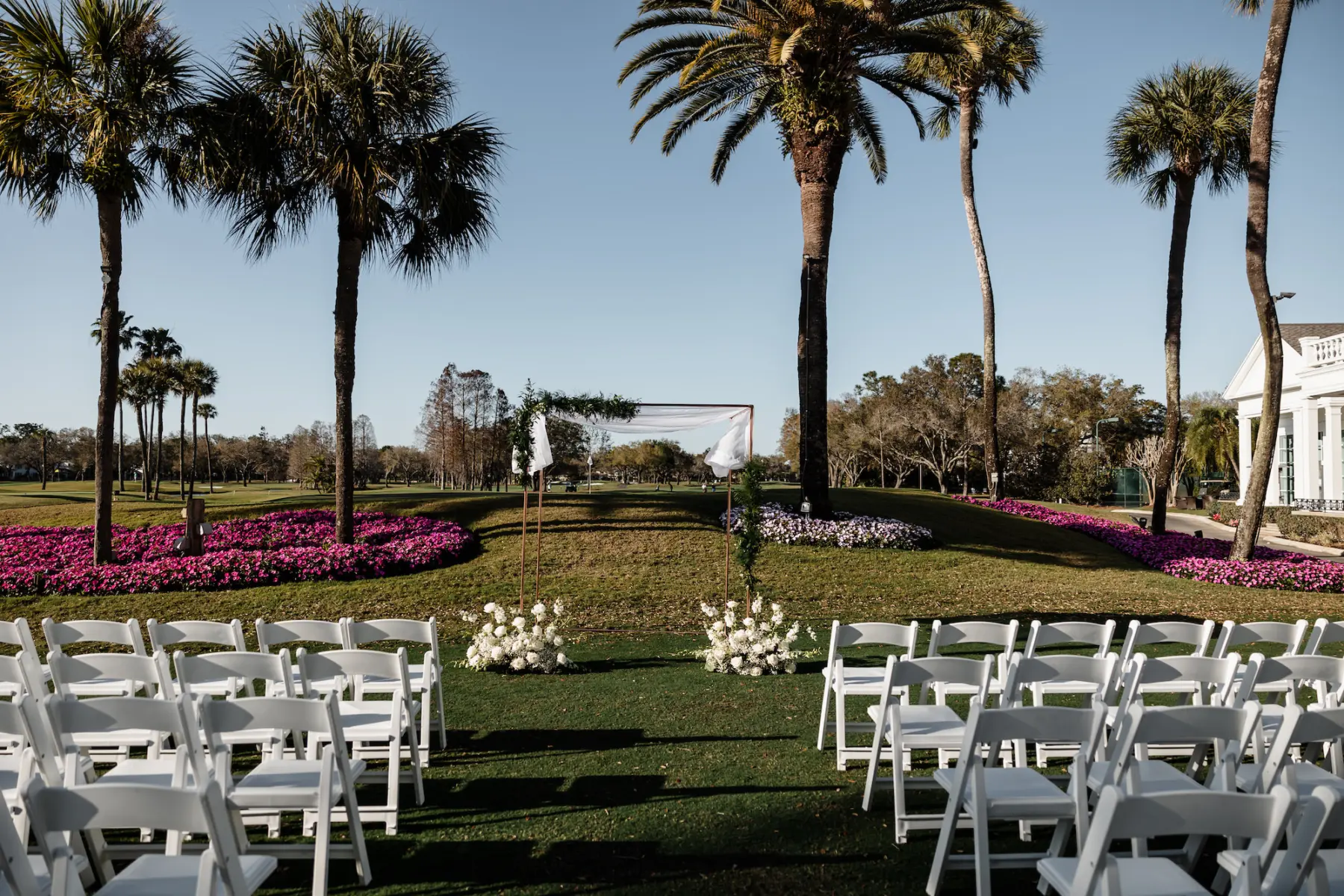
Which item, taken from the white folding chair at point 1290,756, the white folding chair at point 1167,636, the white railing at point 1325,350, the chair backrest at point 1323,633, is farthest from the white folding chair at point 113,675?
the white railing at point 1325,350

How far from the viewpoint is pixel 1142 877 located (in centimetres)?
314

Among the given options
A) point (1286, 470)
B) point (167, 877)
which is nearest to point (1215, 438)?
point (1286, 470)

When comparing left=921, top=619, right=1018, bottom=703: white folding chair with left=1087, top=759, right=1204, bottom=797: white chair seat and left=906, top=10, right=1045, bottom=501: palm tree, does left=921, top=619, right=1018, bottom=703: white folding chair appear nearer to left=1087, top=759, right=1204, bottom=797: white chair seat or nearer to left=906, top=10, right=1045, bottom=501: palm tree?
left=1087, top=759, right=1204, bottom=797: white chair seat

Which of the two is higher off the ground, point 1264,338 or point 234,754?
point 1264,338

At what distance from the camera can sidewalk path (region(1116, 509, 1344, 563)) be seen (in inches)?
928

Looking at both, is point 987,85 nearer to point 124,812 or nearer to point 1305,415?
point 1305,415

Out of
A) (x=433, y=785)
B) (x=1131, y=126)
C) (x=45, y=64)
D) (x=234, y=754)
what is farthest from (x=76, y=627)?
(x=1131, y=126)

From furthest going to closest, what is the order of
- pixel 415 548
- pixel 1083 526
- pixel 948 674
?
pixel 1083 526
pixel 415 548
pixel 948 674

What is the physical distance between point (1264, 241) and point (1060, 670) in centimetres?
1649

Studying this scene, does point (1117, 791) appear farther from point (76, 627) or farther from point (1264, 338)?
point (1264, 338)

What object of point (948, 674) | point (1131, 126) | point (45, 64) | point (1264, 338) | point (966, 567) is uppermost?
point (1131, 126)

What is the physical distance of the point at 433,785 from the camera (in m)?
5.45

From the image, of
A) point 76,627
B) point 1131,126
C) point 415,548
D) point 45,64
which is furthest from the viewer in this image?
point 1131,126

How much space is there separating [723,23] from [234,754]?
16.4 meters
